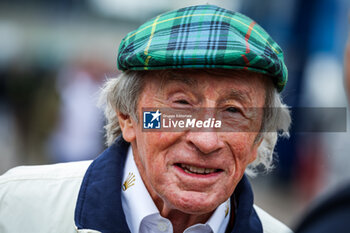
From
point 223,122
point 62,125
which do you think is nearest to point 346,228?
point 223,122

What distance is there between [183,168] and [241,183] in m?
0.53

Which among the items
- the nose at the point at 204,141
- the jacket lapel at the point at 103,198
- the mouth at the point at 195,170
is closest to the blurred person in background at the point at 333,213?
the nose at the point at 204,141

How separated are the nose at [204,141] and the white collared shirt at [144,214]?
18.0 inches

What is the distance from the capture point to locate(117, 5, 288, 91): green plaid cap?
2.00m

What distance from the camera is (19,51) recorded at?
33.2 feet

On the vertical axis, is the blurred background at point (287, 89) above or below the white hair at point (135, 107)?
below

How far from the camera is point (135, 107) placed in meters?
2.35

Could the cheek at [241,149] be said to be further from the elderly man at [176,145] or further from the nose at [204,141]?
the nose at [204,141]

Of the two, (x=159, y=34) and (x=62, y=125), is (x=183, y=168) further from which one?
(x=62, y=125)

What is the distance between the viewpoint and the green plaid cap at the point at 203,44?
200cm

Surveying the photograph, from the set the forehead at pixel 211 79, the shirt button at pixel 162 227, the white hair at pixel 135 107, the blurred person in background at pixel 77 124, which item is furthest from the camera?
the blurred person in background at pixel 77 124

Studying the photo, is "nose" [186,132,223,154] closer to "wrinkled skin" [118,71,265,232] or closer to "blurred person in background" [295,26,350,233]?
"wrinkled skin" [118,71,265,232]

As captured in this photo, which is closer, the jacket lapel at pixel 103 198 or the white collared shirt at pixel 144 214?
the jacket lapel at pixel 103 198

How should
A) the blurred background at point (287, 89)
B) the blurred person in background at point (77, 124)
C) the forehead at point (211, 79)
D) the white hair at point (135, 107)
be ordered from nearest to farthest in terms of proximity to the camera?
the forehead at point (211, 79) < the white hair at point (135, 107) < the blurred person in background at point (77, 124) < the blurred background at point (287, 89)
